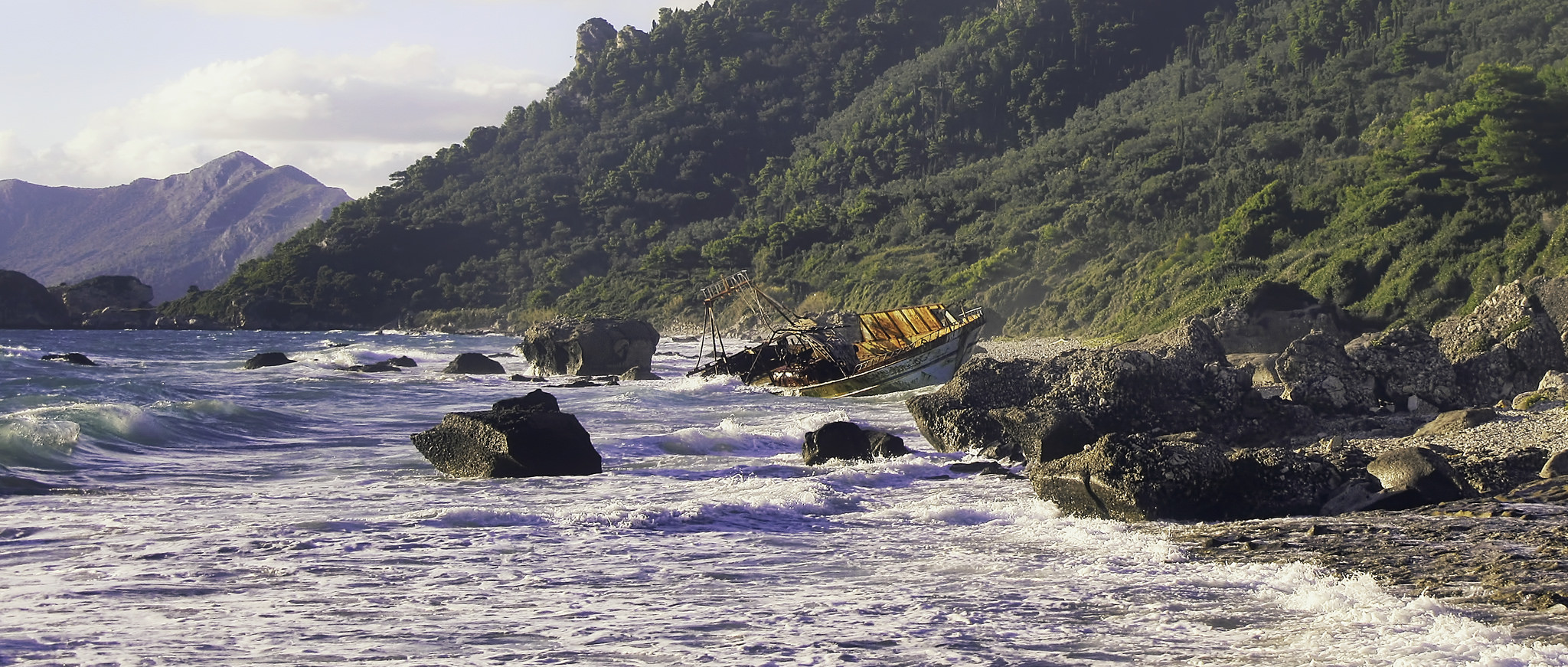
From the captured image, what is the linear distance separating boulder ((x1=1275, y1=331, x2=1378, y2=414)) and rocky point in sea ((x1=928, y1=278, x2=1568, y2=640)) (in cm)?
3

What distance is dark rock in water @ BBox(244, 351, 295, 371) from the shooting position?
159 ft

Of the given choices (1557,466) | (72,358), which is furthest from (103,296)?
(1557,466)

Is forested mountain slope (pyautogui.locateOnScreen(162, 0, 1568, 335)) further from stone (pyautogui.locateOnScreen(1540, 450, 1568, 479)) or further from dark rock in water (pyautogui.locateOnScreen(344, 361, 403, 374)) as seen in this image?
dark rock in water (pyautogui.locateOnScreen(344, 361, 403, 374))

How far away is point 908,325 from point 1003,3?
130 m

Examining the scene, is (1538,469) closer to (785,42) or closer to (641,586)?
(641,586)

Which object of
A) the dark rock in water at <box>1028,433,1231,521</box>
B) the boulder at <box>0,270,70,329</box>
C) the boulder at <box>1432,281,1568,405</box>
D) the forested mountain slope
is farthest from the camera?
the boulder at <box>0,270,70,329</box>

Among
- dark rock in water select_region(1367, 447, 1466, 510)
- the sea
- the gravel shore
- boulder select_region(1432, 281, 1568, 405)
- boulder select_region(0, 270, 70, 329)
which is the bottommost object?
the sea

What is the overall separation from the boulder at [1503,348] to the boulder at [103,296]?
144 meters

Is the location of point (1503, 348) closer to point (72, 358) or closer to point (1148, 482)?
point (1148, 482)

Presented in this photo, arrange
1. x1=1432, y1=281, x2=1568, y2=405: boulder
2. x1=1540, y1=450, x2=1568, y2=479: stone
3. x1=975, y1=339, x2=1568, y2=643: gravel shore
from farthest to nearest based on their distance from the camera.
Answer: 1. x1=1432, y1=281, x2=1568, y2=405: boulder
2. x1=1540, y1=450, x2=1568, y2=479: stone
3. x1=975, y1=339, x2=1568, y2=643: gravel shore

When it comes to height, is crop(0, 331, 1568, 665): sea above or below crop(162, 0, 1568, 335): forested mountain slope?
below

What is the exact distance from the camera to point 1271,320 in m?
33.1

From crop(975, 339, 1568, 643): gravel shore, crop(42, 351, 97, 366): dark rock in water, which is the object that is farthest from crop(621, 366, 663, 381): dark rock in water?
crop(975, 339, 1568, 643): gravel shore

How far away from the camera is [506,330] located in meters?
120
